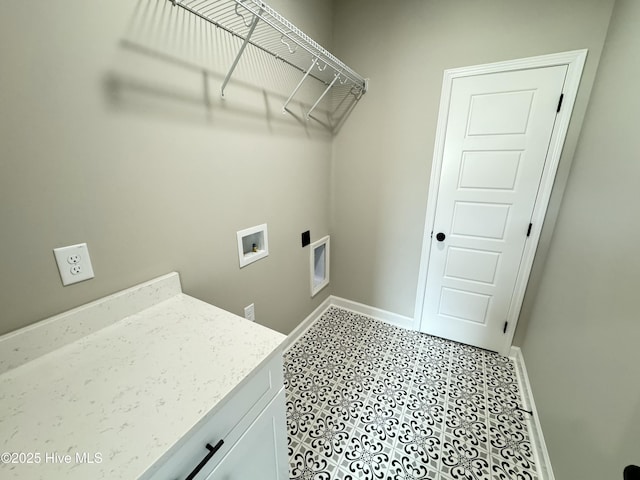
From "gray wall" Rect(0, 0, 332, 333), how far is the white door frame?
44.1 inches

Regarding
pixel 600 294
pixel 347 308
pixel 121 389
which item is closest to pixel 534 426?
pixel 600 294

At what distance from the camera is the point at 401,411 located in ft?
5.02

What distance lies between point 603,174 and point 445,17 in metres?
1.34

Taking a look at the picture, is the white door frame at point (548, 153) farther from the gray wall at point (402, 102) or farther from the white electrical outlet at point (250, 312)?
the white electrical outlet at point (250, 312)

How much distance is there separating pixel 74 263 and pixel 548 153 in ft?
7.97

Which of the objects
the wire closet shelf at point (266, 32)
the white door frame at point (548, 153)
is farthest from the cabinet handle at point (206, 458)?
the white door frame at point (548, 153)

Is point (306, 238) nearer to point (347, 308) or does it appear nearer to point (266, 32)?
point (347, 308)

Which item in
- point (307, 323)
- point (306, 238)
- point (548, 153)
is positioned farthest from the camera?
point (307, 323)

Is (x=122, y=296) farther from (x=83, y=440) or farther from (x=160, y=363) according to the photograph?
(x=83, y=440)

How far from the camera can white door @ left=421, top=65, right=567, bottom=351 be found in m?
1.59

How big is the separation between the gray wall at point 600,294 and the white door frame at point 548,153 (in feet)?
0.32

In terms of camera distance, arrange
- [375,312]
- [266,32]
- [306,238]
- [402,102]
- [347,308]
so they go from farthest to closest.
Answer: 1. [347,308]
2. [375,312]
3. [306,238]
4. [402,102]
5. [266,32]

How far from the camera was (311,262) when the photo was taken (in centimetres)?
219

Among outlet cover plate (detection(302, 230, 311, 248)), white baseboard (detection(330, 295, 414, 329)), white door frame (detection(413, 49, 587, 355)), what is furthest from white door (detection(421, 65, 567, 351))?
outlet cover plate (detection(302, 230, 311, 248))
